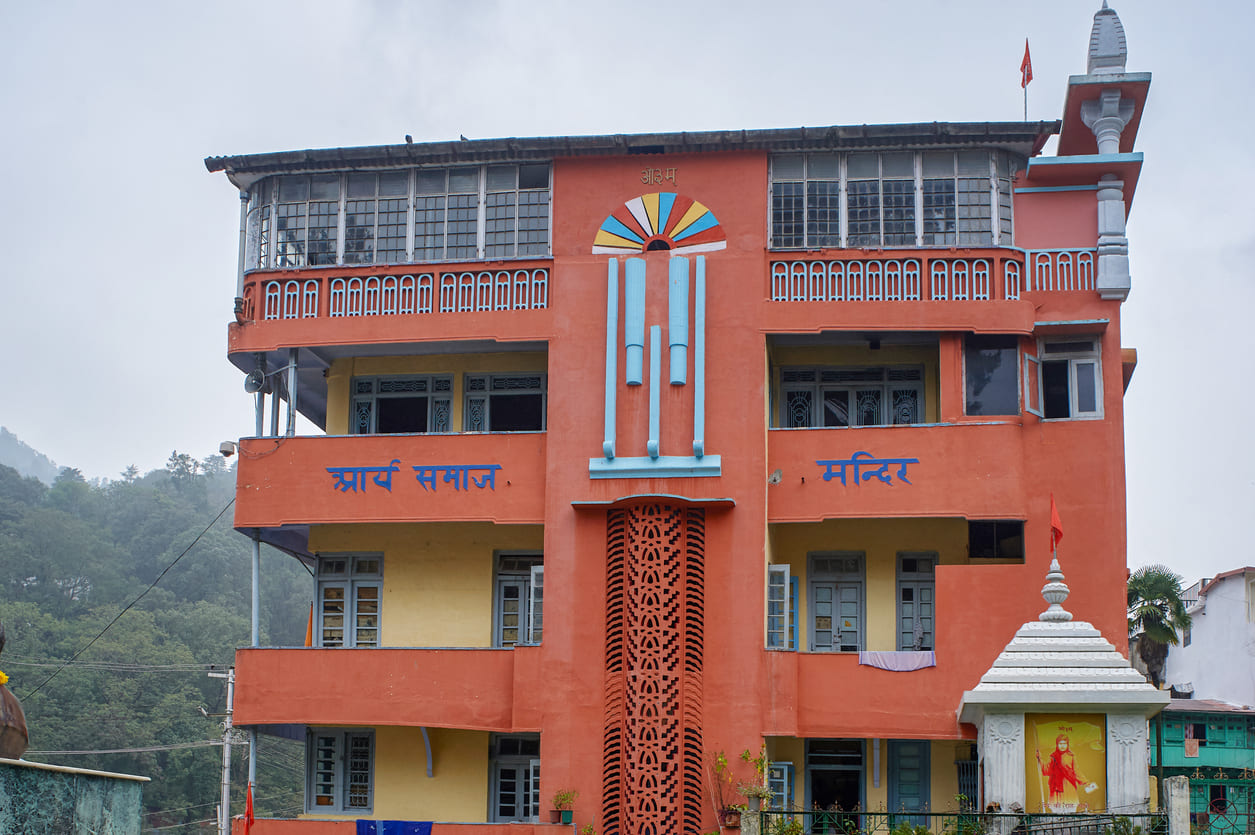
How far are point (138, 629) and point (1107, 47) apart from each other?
176 feet

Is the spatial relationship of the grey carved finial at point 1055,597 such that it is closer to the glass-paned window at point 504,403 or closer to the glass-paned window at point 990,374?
the glass-paned window at point 990,374

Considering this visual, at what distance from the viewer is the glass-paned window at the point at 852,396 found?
24.6 meters

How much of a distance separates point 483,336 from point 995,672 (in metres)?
9.07

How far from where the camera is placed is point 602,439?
23.1 metres

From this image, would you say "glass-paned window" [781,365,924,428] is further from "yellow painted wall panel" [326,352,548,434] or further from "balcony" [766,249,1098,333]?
"yellow painted wall panel" [326,352,548,434]

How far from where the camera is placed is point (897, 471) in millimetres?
22672

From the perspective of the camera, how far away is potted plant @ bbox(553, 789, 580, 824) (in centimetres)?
2177

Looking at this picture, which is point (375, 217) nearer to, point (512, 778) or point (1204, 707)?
point (512, 778)

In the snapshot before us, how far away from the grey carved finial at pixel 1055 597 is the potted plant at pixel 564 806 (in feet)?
22.7

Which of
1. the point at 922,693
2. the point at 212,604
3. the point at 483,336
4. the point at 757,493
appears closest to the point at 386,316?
the point at 483,336

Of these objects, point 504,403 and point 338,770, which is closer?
point 338,770

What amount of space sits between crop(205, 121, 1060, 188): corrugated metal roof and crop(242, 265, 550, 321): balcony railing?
184 centimetres

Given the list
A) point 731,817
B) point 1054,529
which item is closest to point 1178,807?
point 1054,529

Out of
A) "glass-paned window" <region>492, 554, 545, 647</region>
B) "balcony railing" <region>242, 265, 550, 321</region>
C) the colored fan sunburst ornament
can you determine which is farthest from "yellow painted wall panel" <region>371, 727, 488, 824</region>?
the colored fan sunburst ornament
